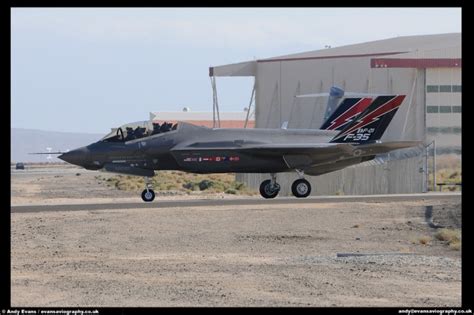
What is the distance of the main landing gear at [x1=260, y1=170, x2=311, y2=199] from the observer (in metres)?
38.6

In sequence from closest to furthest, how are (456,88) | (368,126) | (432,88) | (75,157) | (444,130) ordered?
(75,157), (368,126), (444,130), (456,88), (432,88)

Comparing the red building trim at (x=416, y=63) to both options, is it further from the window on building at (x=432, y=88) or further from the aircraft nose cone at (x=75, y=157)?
the aircraft nose cone at (x=75, y=157)

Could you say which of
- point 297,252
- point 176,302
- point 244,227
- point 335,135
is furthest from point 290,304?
point 335,135

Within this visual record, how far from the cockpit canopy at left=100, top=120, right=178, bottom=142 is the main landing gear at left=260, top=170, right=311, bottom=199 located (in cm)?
451

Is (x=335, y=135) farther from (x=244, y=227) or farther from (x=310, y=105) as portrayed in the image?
(x=310, y=105)

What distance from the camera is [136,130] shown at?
121 ft

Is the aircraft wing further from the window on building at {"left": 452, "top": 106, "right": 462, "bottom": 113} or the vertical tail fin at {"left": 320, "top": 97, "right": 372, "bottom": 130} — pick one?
the window on building at {"left": 452, "top": 106, "right": 462, "bottom": 113}

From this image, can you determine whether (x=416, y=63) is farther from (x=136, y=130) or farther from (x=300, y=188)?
(x=136, y=130)

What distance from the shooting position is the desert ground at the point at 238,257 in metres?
15.5

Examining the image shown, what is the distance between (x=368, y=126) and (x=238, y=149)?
5077 mm

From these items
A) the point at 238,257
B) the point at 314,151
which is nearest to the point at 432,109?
the point at 314,151

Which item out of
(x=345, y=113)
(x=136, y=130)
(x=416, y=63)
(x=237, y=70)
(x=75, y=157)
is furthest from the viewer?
(x=237, y=70)

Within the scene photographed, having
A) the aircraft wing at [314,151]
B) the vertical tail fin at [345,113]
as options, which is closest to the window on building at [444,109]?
the vertical tail fin at [345,113]
